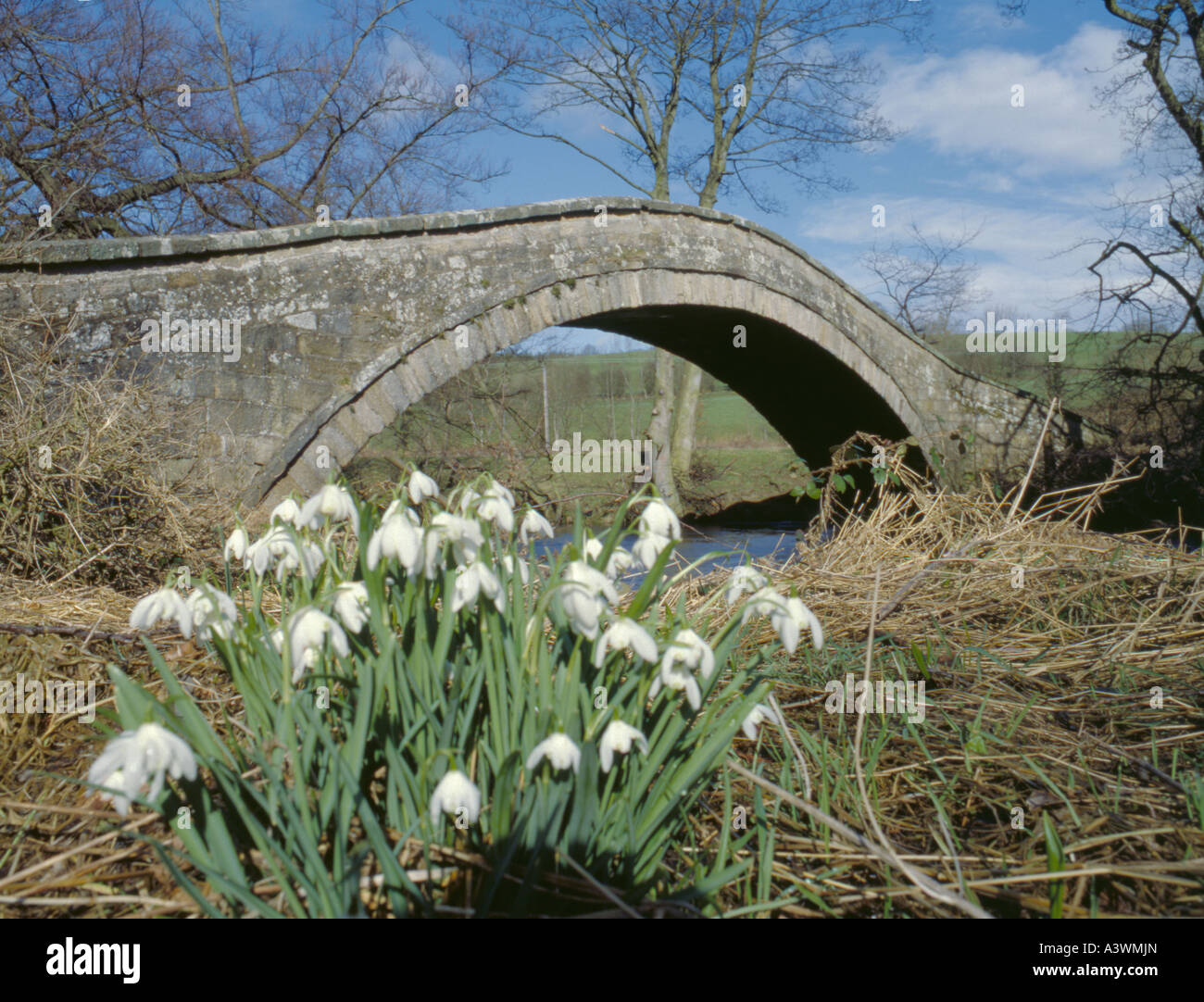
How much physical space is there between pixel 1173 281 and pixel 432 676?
1246 cm

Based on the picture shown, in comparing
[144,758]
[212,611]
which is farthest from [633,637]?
[212,611]

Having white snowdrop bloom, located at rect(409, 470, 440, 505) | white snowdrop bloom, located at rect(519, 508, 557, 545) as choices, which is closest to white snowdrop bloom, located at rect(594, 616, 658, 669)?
white snowdrop bloom, located at rect(519, 508, 557, 545)

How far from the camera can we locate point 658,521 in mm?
1556

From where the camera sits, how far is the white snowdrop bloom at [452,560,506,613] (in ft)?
4.34

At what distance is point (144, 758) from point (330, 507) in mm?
575

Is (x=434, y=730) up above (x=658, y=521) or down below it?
below

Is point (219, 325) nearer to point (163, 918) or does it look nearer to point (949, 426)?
point (163, 918)

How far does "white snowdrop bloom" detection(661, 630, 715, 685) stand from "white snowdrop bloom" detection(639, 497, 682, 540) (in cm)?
25

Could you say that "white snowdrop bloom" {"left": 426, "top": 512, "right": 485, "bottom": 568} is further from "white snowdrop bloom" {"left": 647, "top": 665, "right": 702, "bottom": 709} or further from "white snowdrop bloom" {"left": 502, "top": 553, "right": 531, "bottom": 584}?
"white snowdrop bloom" {"left": 647, "top": 665, "right": 702, "bottom": 709}

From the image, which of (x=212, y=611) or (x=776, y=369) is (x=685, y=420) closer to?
(x=776, y=369)

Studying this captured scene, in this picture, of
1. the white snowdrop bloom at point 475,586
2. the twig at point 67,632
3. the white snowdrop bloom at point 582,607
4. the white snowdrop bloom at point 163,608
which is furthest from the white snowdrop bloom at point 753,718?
the twig at point 67,632

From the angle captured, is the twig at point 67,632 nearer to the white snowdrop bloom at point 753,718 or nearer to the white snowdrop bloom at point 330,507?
the white snowdrop bloom at point 330,507

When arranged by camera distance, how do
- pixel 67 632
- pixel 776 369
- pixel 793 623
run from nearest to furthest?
pixel 793 623
pixel 67 632
pixel 776 369

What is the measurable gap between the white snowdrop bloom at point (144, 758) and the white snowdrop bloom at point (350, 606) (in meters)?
0.33
